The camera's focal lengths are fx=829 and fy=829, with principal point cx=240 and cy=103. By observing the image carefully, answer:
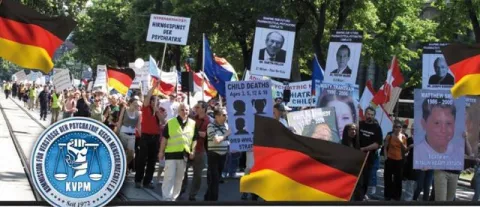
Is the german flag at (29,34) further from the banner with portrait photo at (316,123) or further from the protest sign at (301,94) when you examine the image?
the protest sign at (301,94)

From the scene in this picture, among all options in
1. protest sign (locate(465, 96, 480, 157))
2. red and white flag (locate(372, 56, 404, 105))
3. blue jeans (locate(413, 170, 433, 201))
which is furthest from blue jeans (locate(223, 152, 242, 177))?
protest sign (locate(465, 96, 480, 157))

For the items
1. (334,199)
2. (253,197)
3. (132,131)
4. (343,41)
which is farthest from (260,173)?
(343,41)

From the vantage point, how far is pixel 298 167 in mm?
6988

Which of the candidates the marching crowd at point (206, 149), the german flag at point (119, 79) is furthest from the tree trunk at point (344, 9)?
the marching crowd at point (206, 149)

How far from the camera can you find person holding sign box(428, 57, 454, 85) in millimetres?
14117

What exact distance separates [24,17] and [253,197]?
4.41 m

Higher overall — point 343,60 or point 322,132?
point 343,60

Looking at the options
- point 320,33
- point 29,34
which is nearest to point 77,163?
point 29,34

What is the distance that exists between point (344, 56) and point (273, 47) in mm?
1538

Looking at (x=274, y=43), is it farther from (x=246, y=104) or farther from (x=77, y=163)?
(x=77, y=163)

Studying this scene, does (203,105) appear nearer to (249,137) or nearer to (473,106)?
(249,137)

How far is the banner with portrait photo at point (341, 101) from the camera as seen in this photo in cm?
1448

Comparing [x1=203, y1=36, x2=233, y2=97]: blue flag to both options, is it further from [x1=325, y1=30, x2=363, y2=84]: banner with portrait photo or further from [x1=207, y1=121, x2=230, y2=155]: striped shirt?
[x1=207, y1=121, x2=230, y2=155]: striped shirt

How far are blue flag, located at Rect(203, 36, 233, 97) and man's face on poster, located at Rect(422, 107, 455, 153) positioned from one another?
6326mm
